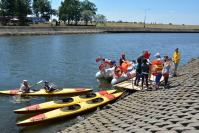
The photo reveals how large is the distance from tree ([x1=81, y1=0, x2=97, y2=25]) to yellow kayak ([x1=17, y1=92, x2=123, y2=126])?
4832 inches

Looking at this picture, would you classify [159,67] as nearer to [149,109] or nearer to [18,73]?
[149,109]

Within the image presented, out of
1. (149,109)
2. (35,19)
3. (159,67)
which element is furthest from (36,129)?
(35,19)

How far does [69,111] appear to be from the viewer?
20.3 meters

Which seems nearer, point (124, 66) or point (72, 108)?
point (72, 108)

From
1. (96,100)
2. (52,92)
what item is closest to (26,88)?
(52,92)

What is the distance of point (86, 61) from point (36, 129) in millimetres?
28669

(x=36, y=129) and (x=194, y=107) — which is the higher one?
(x=194, y=107)

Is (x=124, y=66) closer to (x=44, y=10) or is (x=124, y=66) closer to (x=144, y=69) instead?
(x=144, y=69)

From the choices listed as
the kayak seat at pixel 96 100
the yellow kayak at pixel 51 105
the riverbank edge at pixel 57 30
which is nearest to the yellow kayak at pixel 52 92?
the yellow kayak at pixel 51 105

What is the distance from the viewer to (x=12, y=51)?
56.8 m

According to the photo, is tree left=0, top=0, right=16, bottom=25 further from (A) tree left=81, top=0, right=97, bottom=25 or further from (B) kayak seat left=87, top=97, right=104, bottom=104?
(B) kayak seat left=87, top=97, right=104, bottom=104

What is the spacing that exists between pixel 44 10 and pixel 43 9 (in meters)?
0.82

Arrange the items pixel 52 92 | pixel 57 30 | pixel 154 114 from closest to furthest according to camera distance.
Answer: pixel 154 114
pixel 52 92
pixel 57 30

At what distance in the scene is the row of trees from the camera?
108m
